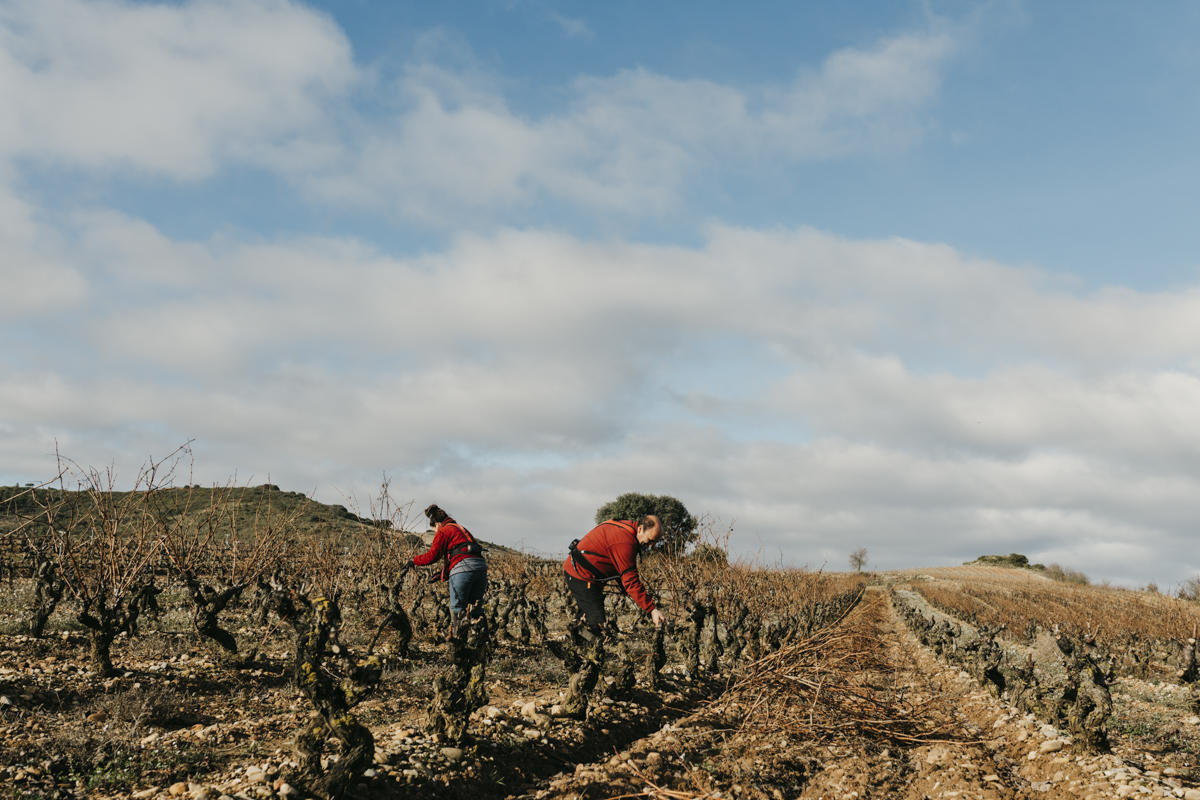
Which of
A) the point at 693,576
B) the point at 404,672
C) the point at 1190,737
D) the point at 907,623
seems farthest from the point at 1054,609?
the point at 404,672

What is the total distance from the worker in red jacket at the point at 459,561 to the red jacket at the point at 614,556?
1.18m

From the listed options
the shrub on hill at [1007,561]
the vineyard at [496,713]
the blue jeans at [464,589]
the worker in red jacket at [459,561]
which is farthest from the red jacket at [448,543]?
the shrub on hill at [1007,561]

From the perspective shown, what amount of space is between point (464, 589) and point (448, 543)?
0.51 metres

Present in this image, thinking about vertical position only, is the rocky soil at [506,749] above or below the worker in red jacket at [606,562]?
below

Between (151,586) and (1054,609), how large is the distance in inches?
1023

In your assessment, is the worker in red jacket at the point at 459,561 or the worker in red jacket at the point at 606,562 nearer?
the worker in red jacket at the point at 606,562

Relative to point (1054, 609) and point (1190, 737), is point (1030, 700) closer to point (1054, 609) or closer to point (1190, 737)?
point (1190, 737)

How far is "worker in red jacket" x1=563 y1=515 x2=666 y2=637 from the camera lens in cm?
623

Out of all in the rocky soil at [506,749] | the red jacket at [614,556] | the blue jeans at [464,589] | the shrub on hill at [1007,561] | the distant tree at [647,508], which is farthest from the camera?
the shrub on hill at [1007,561]

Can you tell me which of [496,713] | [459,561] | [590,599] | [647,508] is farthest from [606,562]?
[647,508]

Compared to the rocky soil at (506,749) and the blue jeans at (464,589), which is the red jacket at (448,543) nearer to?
the blue jeans at (464,589)

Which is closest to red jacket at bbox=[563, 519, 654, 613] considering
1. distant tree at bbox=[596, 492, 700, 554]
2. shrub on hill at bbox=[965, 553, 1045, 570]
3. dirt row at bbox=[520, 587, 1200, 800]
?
dirt row at bbox=[520, 587, 1200, 800]

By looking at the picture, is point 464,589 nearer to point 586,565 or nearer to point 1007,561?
point 586,565

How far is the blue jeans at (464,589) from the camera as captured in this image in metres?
7.27
